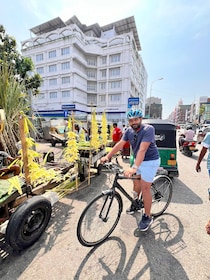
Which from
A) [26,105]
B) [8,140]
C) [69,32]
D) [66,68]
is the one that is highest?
[69,32]

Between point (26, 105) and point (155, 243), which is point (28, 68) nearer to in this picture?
point (26, 105)

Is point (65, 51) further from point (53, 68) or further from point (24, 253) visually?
point (24, 253)

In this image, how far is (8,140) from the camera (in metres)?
3.33

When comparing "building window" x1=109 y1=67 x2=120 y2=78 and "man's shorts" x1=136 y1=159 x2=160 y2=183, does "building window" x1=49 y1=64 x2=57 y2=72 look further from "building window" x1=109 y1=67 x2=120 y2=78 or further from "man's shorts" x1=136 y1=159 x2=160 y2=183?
"man's shorts" x1=136 y1=159 x2=160 y2=183

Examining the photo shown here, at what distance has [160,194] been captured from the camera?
120 inches

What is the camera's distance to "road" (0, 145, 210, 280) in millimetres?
1871

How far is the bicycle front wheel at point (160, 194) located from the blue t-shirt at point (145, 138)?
71 centimetres

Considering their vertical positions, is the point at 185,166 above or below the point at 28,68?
below

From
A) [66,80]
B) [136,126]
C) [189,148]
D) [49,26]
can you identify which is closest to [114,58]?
[66,80]

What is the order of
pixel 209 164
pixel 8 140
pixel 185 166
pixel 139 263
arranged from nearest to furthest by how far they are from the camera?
pixel 139 263
pixel 209 164
pixel 8 140
pixel 185 166

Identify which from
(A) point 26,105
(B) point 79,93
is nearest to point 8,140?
(A) point 26,105

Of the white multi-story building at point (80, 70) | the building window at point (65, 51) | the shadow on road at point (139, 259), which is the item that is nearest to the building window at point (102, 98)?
the white multi-story building at point (80, 70)

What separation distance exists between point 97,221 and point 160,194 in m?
1.39

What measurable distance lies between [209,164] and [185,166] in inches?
173
